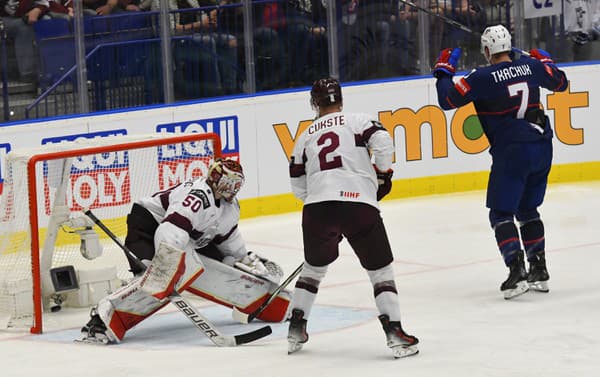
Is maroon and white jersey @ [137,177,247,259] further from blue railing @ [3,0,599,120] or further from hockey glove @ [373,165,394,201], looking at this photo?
blue railing @ [3,0,599,120]

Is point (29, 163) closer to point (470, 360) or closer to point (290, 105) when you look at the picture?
point (470, 360)

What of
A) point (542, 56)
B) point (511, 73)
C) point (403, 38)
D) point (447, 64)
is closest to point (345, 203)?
point (447, 64)

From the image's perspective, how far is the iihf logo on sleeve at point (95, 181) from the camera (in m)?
7.10

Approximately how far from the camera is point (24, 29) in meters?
9.32

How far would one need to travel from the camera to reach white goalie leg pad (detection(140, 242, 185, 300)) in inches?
234

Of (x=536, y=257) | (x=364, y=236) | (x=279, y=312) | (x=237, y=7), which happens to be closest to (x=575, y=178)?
(x=237, y=7)

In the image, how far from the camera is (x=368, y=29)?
10.9 meters

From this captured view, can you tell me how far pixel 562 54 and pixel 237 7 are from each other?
283 cm

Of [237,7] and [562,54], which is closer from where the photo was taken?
[237,7]

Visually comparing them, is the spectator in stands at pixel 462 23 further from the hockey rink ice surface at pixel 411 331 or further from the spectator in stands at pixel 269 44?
the hockey rink ice surface at pixel 411 331

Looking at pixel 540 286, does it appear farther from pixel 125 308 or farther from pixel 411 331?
pixel 125 308

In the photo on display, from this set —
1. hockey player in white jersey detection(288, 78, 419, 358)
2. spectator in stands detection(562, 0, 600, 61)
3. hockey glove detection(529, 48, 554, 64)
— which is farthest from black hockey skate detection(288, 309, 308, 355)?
spectator in stands detection(562, 0, 600, 61)

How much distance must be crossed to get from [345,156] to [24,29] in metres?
4.36

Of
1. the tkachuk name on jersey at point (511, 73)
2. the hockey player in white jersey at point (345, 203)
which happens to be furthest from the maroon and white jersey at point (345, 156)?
the tkachuk name on jersey at point (511, 73)
